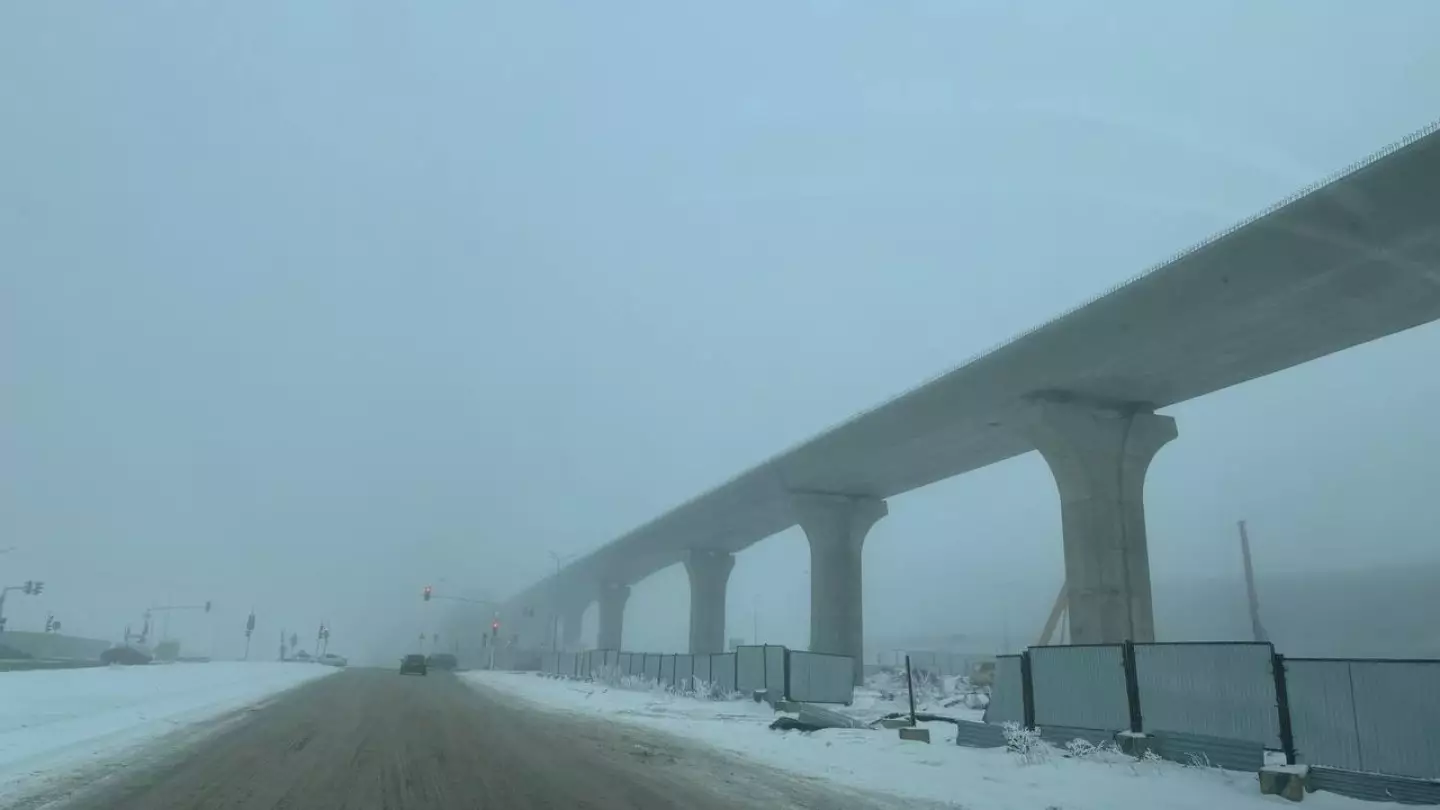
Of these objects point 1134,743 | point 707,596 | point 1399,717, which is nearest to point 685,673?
point 1134,743

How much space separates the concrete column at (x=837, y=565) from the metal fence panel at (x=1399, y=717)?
3941 cm

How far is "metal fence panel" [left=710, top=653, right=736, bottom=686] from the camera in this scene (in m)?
37.6

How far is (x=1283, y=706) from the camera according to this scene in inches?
573

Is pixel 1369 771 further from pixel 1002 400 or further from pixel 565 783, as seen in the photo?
pixel 1002 400

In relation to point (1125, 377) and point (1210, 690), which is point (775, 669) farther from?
point (1210, 690)

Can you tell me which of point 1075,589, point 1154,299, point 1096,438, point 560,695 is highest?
point 1154,299

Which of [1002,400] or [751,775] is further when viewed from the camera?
[1002,400]

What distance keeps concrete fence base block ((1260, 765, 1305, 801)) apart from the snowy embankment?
15.5 meters

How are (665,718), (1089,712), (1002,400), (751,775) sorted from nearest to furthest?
1. (751,775)
2. (1089,712)
3. (665,718)
4. (1002,400)

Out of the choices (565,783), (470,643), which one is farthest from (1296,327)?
(470,643)

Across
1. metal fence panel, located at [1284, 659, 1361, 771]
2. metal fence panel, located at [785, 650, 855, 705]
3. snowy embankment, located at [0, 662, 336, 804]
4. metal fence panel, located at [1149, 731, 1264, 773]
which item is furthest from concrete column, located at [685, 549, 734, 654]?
metal fence panel, located at [1284, 659, 1361, 771]

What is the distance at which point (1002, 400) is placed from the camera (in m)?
36.8

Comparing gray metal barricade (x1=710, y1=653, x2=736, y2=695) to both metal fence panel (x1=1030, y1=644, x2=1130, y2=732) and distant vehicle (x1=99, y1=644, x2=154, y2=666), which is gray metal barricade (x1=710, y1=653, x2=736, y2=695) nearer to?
metal fence panel (x1=1030, y1=644, x2=1130, y2=732)

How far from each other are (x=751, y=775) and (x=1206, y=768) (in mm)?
6983
